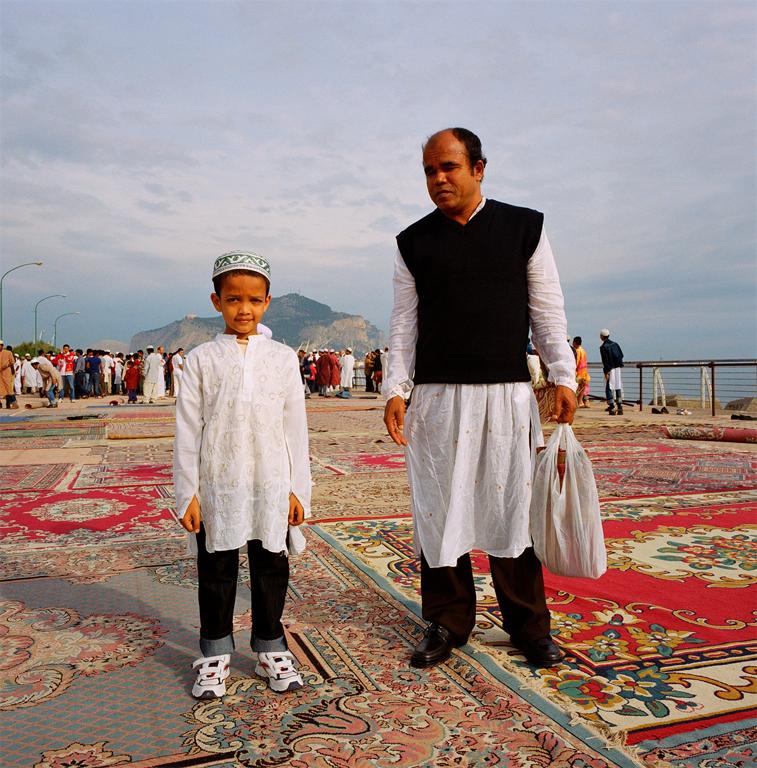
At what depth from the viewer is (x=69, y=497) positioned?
5.14 metres

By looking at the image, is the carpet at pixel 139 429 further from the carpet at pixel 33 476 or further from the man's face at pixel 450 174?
the man's face at pixel 450 174

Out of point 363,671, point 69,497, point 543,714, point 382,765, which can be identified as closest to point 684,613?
point 543,714

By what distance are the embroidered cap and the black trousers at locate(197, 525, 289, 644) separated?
0.75m

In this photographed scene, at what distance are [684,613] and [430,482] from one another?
3.57 feet

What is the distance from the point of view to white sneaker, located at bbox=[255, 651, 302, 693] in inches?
78.5

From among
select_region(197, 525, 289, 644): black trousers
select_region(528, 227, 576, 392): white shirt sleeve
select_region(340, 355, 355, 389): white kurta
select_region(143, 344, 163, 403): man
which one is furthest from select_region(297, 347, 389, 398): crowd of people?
select_region(197, 525, 289, 644): black trousers

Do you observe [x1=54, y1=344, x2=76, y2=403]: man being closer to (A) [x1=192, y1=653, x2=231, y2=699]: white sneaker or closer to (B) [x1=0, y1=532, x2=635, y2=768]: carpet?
(B) [x1=0, y1=532, x2=635, y2=768]: carpet

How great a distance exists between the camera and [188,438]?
6.73ft

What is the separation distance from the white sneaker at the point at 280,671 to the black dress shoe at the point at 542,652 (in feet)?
2.26

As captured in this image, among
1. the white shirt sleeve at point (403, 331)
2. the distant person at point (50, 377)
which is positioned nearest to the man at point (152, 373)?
the distant person at point (50, 377)

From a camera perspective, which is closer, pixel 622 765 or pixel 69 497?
pixel 622 765

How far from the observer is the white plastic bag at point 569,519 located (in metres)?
2.23

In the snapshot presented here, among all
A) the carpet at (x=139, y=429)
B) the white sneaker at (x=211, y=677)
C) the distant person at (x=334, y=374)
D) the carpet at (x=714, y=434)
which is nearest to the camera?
the white sneaker at (x=211, y=677)

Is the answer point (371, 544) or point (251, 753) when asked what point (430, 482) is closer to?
point (251, 753)
